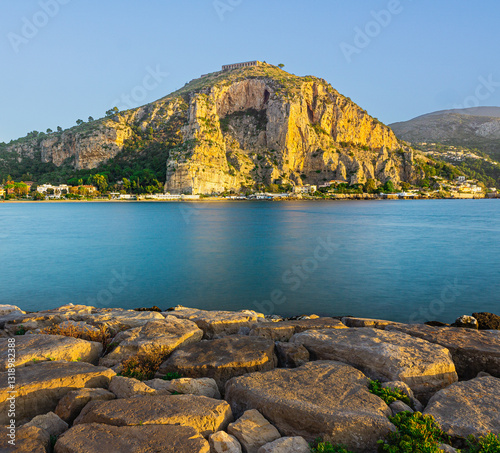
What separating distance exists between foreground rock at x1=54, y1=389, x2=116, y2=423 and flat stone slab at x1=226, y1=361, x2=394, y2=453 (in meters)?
2.06

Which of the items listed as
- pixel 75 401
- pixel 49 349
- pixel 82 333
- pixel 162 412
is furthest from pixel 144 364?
pixel 82 333

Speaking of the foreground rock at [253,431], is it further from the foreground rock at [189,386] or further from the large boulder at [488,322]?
the large boulder at [488,322]

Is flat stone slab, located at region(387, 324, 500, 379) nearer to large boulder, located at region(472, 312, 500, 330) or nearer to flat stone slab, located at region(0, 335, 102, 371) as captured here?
large boulder, located at region(472, 312, 500, 330)

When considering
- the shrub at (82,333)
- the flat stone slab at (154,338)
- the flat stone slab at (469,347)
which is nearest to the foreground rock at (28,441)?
the flat stone slab at (154,338)

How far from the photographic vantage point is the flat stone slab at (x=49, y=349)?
6.43m

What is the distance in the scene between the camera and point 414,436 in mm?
4336

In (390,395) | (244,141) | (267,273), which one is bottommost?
(267,273)

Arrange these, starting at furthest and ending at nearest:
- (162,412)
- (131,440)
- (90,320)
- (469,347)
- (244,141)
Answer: (244,141) < (90,320) < (469,347) < (162,412) < (131,440)

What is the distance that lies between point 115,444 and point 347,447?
293 centimetres

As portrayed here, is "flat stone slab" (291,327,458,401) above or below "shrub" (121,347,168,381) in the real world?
above

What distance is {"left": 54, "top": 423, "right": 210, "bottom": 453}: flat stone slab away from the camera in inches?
156

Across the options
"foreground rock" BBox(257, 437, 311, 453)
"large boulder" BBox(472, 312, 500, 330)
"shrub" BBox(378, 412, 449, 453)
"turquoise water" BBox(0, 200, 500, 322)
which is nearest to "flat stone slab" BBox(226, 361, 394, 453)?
"shrub" BBox(378, 412, 449, 453)

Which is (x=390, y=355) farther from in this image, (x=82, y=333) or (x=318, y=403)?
(x=82, y=333)

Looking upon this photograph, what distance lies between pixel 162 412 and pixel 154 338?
115 inches
